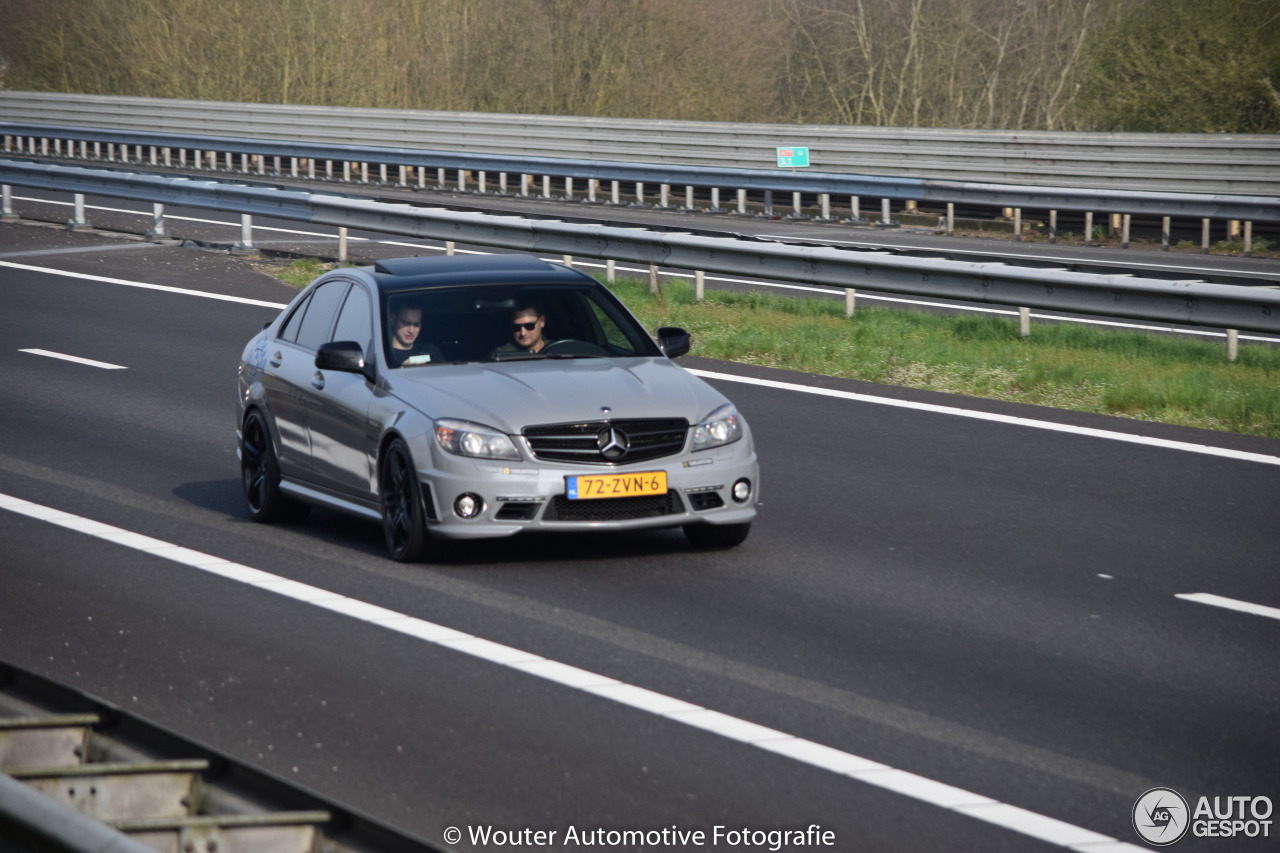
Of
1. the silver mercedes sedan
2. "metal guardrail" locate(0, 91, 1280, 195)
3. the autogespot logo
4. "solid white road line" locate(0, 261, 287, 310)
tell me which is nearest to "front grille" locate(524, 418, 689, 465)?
the silver mercedes sedan

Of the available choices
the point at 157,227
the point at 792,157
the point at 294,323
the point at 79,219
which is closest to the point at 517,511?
the point at 294,323

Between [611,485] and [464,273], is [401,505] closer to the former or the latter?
[611,485]

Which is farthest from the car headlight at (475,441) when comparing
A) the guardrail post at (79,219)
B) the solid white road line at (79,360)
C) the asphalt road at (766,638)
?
the guardrail post at (79,219)

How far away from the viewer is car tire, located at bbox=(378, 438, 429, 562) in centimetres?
835

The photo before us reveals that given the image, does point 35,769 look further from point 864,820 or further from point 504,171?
point 504,171

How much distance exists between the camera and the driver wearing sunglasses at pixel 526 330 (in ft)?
30.3

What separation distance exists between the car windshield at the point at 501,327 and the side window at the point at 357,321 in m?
0.13

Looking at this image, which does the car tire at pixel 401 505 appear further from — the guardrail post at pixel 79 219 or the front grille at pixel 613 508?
the guardrail post at pixel 79 219

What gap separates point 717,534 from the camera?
889cm

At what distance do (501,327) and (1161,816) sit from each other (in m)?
5.15

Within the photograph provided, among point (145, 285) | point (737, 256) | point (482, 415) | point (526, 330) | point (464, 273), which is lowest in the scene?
point (145, 285)

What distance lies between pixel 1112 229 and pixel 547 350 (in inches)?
917

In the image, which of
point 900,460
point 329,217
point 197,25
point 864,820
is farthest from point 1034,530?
point 197,25

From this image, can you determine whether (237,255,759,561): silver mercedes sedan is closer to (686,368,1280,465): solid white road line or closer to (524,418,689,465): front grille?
(524,418,689,465): front grille
